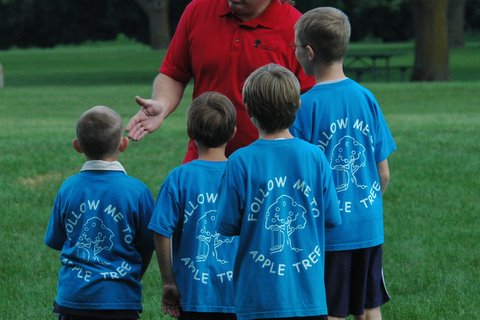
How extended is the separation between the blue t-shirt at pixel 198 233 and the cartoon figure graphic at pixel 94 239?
0.81ft

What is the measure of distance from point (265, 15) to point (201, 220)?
1242mm

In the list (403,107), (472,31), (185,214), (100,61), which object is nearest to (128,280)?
(185,214)

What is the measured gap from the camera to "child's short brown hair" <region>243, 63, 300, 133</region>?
171 inches

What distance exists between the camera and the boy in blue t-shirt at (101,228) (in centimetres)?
480

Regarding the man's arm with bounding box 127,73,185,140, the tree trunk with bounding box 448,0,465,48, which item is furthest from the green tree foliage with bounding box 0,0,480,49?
the man's arm with bounding box 127,73,185,140

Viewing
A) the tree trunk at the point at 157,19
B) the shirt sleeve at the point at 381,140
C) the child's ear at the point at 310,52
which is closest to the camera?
the child's ear at the point at 310,52

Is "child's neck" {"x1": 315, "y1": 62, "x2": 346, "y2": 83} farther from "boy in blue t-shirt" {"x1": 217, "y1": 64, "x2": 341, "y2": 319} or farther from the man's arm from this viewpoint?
the man's arm

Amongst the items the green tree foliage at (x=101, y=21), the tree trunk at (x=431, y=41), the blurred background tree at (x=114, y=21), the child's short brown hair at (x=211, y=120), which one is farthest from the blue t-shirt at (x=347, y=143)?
the green tree foliage at (x=101, y=21)

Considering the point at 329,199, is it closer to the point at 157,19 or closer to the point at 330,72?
the point at 330,72

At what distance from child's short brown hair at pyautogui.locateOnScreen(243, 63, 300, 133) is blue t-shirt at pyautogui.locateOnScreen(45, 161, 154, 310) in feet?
2.44

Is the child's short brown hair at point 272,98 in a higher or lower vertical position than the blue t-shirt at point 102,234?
higher

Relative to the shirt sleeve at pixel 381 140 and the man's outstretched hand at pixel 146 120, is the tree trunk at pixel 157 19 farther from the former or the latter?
the shirt sleeve at pixel 381 140

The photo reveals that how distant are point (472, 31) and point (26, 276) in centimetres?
7192

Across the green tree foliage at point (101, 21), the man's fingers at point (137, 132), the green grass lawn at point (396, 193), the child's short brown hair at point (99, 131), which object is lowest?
the green tree foliage at point (101, 21)
